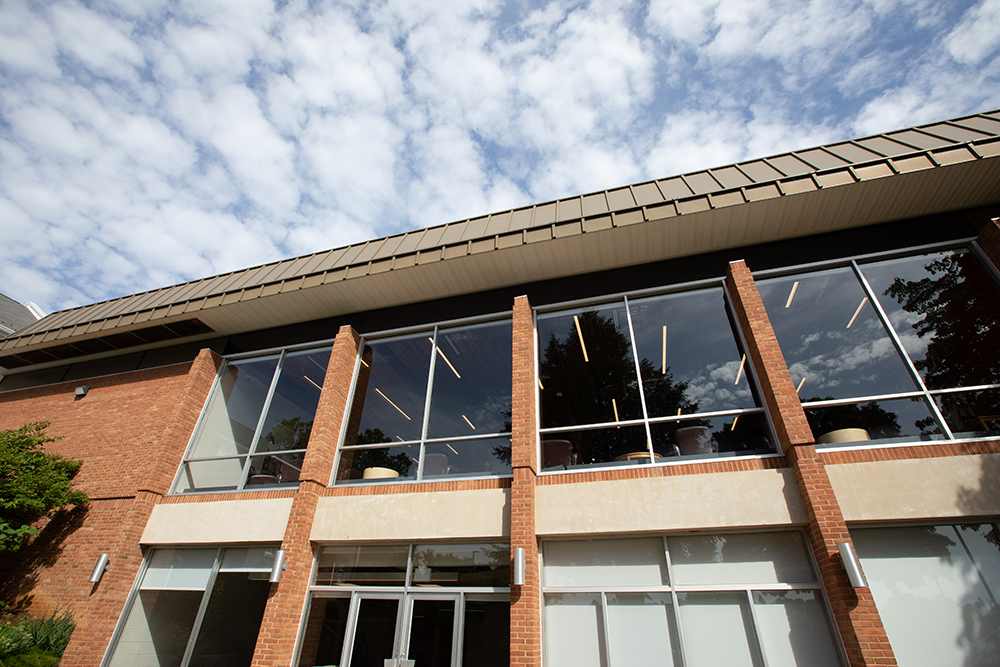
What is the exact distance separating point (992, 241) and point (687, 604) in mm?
7443

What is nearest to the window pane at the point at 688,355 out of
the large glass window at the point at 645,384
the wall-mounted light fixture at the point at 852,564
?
the large glass window at the point at 645,384

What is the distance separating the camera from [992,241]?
7414 mm

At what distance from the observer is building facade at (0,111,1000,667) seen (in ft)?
20.1

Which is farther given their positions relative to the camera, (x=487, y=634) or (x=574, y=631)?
(x=487, y=634)

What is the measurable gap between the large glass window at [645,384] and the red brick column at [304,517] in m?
4.16

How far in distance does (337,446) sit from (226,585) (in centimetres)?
302

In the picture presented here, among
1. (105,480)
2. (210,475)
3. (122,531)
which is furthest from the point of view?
(105,480)

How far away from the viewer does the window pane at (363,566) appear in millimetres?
7699

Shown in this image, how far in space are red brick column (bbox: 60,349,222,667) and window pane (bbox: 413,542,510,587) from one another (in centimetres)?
588

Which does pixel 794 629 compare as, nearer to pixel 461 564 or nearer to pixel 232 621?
pixel 461 564

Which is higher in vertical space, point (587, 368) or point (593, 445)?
point (587, 368)

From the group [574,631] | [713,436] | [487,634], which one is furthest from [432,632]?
[713,436]

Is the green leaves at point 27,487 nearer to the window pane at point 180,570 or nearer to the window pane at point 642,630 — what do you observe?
the window pane at point 180,570

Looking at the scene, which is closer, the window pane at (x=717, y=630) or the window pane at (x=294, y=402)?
the window pane at (x=717, y=630)
